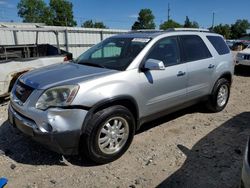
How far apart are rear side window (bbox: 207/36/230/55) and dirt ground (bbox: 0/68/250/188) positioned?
1.55 m

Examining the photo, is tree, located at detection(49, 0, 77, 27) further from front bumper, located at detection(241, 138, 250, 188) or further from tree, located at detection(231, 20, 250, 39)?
front bumper, located at detection(241, 138, 250, 188)

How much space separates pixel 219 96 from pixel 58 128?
12.5 feet

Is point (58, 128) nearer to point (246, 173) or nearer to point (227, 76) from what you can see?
point (246, 173)

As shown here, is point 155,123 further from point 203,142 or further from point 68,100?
point 68,100

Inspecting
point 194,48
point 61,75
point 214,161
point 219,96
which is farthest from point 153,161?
point 219,96

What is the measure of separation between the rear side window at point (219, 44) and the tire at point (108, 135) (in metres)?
2.75

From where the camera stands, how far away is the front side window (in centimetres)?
422

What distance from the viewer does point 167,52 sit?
4422mm

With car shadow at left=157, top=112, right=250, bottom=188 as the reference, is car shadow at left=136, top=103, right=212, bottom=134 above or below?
above

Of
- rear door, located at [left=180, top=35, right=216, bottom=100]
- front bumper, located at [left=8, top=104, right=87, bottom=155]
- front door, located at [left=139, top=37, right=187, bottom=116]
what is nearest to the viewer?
front bumper, located at [left=8, top=104, right=87, bottom=155]

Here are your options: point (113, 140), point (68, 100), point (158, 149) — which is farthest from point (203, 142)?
point (68, 100)

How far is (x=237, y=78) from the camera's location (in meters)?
10.2

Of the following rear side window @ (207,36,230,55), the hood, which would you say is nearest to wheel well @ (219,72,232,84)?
rear side window @ (207,36,230,55)

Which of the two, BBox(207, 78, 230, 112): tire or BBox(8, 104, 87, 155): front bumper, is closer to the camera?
BBox(8, 104, 87, 155): front bumper
